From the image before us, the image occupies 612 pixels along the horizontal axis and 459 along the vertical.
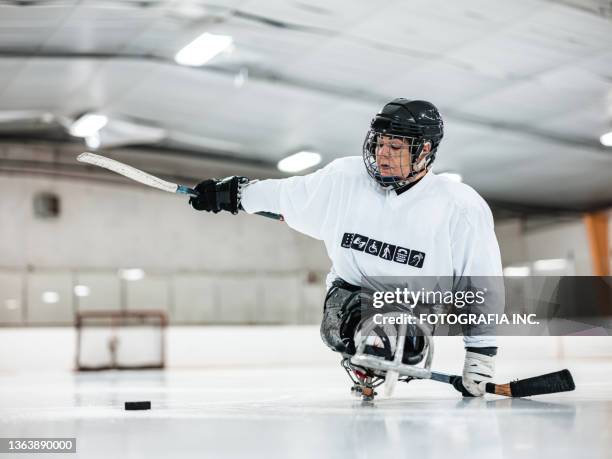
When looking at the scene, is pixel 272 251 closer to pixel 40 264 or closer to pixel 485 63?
pixel 40 264

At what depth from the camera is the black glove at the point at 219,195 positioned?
4012 mm

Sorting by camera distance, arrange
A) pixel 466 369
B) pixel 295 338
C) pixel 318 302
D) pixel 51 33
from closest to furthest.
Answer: pixel 466 369, pixel 51 33, pixel 295 338, pixel 318 302

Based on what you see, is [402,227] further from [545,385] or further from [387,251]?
[545,385]

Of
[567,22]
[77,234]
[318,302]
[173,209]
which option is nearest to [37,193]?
[77,234]

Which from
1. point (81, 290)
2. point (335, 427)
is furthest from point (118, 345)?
point (335, 427)

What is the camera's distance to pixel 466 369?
3914 millimetres

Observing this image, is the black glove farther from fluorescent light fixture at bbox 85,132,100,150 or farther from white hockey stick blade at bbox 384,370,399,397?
fluorescent light fixture at bbox 85,132,100,150

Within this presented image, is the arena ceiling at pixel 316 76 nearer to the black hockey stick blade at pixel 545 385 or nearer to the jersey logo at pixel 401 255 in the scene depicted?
the jersey logo at pixel 401 255

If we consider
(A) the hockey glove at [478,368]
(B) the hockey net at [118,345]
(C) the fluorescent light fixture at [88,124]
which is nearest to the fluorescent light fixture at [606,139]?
(B) the hockey net at [118,345]

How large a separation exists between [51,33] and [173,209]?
881cm

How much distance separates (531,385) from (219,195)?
1.63 m

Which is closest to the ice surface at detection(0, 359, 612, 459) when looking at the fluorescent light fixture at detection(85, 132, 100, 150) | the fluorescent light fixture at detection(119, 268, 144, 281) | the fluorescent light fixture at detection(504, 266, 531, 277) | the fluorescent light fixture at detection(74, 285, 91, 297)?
the fluorescent light fixture at detection(74, 285, 91, 297)

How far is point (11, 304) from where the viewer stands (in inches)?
578

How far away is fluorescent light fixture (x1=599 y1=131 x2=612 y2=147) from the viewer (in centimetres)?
1428
